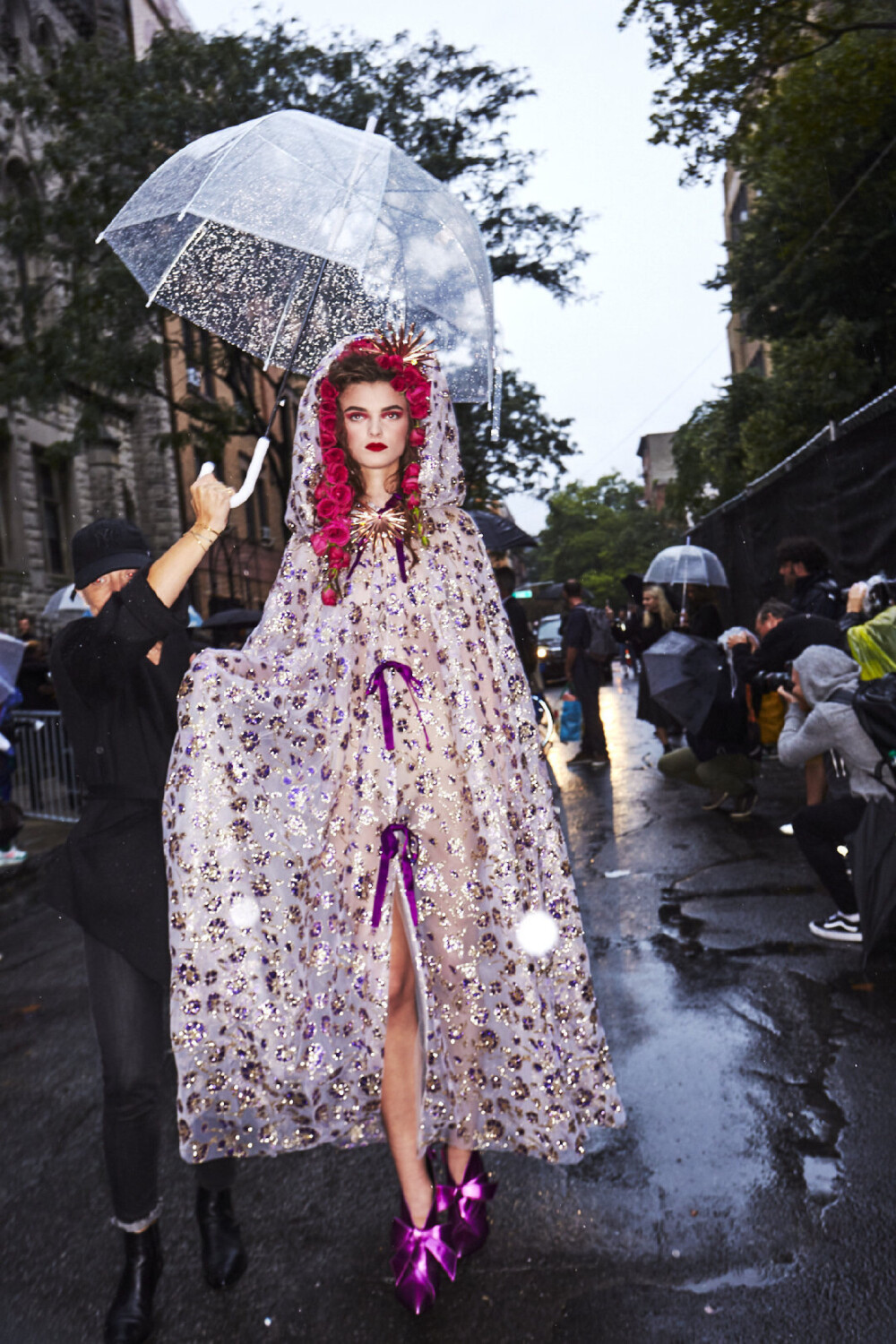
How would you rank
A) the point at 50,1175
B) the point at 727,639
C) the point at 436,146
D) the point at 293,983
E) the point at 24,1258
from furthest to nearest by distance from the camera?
the point at 436,146
the point at 727,639
the point at 50,1175
the point at 24,1258
the point at 293,983

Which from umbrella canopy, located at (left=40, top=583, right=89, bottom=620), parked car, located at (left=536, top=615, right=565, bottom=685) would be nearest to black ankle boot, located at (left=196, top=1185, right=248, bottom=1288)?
umbrella canopy, located at (left=40, top=583, right=89, bottom=620)

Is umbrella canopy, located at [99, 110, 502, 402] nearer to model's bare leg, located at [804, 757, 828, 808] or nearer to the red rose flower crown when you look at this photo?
the red rose flower crown

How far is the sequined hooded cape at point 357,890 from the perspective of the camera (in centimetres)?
294

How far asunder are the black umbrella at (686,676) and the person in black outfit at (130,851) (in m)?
5.98

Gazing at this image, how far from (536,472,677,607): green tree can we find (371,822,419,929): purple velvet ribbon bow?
82.8m

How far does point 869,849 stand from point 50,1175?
309 cm

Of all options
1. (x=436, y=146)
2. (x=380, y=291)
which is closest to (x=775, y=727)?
(x=380, y=291)

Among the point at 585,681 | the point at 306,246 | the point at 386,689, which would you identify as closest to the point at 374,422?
the point at 306,246

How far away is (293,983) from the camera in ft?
9.84

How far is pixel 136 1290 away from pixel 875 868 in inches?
118

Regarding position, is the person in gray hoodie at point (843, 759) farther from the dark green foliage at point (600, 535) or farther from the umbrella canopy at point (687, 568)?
the dark green foliage at point (600, 535)

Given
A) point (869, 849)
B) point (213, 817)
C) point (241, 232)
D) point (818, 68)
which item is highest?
point (818, 68)

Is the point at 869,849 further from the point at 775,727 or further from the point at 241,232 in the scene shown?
the point at 775,727

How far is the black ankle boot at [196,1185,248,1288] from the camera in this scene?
3008 millimetres
